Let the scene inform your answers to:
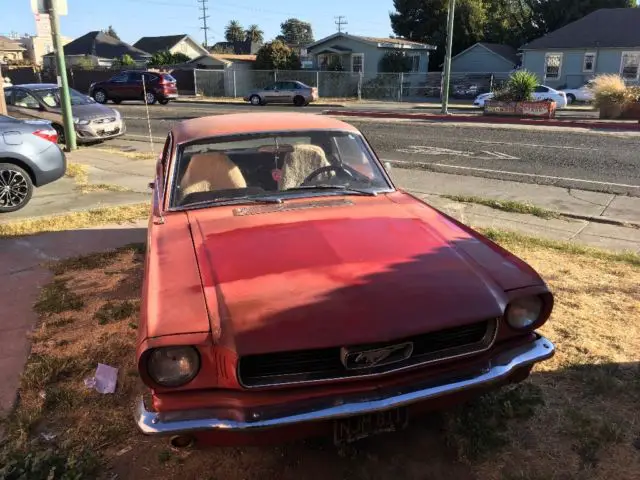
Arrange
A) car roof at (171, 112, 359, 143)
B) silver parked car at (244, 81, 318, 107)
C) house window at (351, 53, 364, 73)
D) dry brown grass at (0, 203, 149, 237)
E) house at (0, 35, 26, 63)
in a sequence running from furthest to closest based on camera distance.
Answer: house at (0, 35, 26, 63) → house window at (351, 53, 364, 73) → silver parked car at (244, 81, 318, 107) → dry brown grass at (0, 203, 149, 237) → car roof at (171, 112, 359, 143)

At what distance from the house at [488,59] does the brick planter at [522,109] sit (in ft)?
79.5

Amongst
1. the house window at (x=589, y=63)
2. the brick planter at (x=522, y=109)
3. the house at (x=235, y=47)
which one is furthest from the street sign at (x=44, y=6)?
the house at (x=235, y=47)

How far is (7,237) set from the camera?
6262 millimetres

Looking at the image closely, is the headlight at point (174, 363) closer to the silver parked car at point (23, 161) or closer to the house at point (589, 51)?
the silver parked car at point (23, 161)

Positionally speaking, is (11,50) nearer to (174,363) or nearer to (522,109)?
(522,109)

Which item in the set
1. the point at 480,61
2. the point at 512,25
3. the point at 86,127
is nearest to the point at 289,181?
the point at 86,127

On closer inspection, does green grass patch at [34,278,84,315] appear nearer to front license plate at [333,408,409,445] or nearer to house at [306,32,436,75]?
front license plate at [333,408,409,445]

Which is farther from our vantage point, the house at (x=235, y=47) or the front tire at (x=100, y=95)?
the house at (x=235, y=47)

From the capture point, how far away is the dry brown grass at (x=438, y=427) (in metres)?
2.66

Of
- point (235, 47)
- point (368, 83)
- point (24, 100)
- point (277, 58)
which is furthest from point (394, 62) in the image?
point (235, 47)

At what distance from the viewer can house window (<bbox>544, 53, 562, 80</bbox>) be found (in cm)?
3891

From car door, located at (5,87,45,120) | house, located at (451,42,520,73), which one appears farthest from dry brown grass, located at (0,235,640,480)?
house, located at (451,42,520,73)

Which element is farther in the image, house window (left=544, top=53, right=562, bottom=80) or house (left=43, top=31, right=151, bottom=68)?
house (left=43, top=31, right=151, bottom=68)

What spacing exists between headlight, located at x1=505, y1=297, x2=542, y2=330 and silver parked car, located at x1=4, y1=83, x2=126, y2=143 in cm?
Answer: 1317
